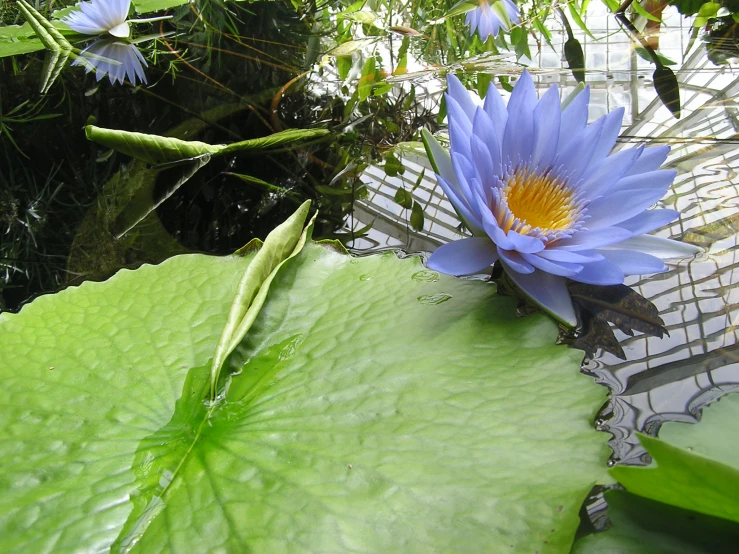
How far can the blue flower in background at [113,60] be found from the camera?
1.18 m

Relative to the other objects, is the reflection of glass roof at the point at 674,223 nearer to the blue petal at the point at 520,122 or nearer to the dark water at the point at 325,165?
the dark water at the point at 325,165

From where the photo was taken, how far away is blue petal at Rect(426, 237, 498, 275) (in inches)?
22.4

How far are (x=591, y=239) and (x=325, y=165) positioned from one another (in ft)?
1.97

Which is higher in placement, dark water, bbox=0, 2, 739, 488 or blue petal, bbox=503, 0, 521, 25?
blue petal, bbox=503, 0, 521, 25

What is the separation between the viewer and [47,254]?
86 centimetres

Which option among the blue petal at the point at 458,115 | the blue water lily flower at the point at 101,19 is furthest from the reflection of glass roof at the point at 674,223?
the blue water lily flower at the point at 101,19

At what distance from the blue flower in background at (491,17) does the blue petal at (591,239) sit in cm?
102

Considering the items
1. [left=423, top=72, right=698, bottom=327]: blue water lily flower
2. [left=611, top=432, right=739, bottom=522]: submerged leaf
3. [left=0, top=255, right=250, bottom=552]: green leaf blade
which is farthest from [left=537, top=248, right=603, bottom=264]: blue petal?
[left=0, top=255, right=250, bottom=552]: green leaf blade

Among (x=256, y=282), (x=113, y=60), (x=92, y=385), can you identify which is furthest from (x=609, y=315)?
(x=113, y=60)

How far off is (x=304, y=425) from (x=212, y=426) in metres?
0.09

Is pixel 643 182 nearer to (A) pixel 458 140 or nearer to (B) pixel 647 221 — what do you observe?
(B) pixel 647 221

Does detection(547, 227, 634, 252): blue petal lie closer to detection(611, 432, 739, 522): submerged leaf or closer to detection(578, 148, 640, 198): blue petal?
detection(578, 148, 640, 198): blue petal

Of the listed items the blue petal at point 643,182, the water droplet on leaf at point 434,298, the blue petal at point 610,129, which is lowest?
the water droplet on leaf at point 434,298

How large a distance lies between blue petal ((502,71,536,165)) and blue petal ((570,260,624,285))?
160mm
